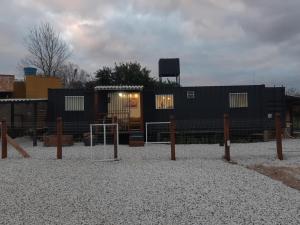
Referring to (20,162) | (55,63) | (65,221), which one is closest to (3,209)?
(65,221)

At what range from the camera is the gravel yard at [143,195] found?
6547 millimetres

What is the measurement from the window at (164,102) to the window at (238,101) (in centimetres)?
347

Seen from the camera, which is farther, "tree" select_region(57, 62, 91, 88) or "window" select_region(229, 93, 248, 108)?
"tree" select_region(57, 62, 91, 88)

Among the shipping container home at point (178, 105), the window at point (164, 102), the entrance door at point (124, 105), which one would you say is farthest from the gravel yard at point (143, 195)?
the window at point (164, 102)

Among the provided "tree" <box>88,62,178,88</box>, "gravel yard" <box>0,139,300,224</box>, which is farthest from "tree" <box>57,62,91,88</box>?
"gravel yard" <box>0,139,300,224</box>

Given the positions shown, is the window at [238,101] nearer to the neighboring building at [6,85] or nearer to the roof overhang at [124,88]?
the roof overhang at [124,88]

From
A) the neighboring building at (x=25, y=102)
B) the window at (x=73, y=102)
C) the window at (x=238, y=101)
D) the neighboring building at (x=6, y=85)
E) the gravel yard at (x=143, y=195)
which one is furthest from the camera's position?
the neighboring building at (x=6, y=85)

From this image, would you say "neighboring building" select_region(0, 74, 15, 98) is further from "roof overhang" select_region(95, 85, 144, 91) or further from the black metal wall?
the black metal wall

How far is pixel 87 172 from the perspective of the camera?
11.3 metres

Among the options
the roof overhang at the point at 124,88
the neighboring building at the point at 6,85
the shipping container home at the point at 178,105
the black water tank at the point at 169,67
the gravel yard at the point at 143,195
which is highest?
the black water tank at the point at 169,67

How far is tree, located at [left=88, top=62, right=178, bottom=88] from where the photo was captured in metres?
38.2

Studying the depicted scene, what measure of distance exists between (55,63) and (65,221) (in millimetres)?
44400

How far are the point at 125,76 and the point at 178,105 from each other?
1300 cm

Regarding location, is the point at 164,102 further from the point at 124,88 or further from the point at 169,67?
the point at 169,67
